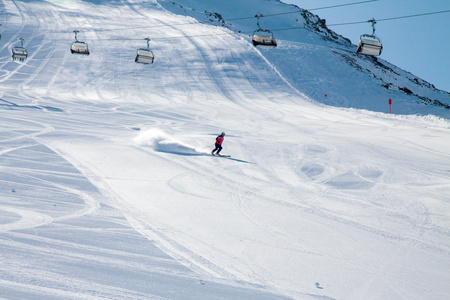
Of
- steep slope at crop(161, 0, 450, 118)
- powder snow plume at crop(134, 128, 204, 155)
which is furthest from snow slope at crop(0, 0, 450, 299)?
steep slope at crop(161, 0, 450, 118)

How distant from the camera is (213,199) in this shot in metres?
9.62

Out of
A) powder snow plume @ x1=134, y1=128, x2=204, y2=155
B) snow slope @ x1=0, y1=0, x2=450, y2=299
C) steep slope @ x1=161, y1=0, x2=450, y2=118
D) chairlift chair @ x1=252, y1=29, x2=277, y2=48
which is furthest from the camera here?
steep slope @ x1=161, y1=0, x2=450, y2=118

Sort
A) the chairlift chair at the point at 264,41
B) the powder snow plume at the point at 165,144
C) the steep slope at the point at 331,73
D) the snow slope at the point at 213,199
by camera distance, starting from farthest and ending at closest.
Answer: the steep slope at the point at 331,73 → the chairlift chair at the point at 264,41 → the powder snow plume at the point at 165,144 → the snow slope at the point at 213,199

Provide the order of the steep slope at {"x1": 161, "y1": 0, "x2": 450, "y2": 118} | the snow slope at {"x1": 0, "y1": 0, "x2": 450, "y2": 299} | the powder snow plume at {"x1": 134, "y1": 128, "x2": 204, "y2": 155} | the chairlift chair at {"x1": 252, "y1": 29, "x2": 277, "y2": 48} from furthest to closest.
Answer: the steep slope at {"x1": 161, "y1": 0, "x2": 450, "y2": 118} → the chairlift chair at {"x1": 252, "y1": 29, "x2": 277, "y2": 48} → the powder snow plume at {"x1": 134, "y1": 128, "x2": 204, "y2": 155} → the snow slope at {"x1": 0, "y1": 0, "x2": 450, "y2": 299}

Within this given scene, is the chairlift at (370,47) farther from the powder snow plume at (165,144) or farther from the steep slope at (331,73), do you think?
the steep slope at (331,73)

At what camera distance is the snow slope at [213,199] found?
5438 millimetres

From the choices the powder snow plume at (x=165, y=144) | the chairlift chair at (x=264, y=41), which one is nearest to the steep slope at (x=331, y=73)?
the chairlift chair at (x=264, y=41)

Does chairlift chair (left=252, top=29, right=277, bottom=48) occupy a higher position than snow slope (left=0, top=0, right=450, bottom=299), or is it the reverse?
chairlift chair (left=252, top=29, right=277, bottom=48)

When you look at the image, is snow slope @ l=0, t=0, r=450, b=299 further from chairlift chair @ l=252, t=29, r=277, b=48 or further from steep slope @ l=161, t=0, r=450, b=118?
steep slope @ l=161, t=0, r=450, b=118

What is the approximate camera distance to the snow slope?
17.8 ft

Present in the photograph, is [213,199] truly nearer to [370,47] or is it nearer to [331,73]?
[370,47]

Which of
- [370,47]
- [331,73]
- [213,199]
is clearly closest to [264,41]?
[370,47]

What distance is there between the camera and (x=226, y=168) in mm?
13312

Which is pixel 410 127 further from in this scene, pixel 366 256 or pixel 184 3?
pixel 184 3
